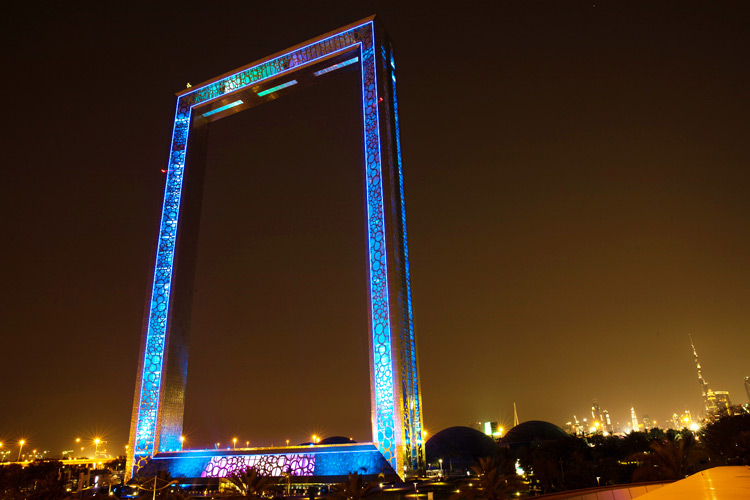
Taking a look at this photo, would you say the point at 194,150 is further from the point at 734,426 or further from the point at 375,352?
the point at 734,426

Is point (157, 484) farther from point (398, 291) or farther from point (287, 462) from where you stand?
point (398, 291)

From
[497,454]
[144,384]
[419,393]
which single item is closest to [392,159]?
[419,393]

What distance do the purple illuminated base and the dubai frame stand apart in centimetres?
59

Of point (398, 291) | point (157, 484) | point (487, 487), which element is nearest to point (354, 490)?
point (487, 487)

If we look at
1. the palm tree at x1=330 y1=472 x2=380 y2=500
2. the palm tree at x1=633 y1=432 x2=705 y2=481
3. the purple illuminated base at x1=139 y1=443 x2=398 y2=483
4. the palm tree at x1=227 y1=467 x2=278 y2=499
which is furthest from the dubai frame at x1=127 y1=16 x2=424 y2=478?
the palm tree at x1=633 y1=432 x2=705 y2=481

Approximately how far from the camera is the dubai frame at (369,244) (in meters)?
20.6

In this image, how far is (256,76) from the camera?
28078 millimetres

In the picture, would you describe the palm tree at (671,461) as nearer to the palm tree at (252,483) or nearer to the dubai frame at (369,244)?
the dubai frame at (369,244)

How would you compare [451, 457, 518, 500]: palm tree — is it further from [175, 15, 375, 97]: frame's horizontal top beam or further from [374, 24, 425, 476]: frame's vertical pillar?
[175, 15, 375, 97]: frame's horizontal top beam

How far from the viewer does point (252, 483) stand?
19.1m

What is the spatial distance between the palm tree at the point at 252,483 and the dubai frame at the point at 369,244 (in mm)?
4107

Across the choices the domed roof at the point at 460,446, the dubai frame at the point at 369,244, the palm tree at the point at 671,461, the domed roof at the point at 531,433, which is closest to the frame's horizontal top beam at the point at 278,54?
the dubai frame at the point at 369,244

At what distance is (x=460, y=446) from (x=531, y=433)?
494 inches

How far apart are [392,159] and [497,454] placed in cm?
2841
